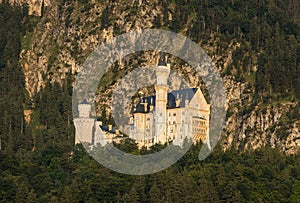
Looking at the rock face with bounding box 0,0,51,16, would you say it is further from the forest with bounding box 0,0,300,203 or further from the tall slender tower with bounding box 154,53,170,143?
the tall slender tower with bounding box 154,53,170,143

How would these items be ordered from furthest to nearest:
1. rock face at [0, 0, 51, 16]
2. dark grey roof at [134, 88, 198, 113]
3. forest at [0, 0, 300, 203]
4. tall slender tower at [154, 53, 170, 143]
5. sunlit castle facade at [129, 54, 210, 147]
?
rock face at [0, 0, 51, 16] → dark grey roof at [134, 88, 198, 113] → tall slender tower at [154, 53, 170, 143] → sunlit castle facade at [129, 54, 210, 147] → forest at [0, 0, 300, 203]

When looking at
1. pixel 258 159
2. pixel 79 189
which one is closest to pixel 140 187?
pixel 79 189

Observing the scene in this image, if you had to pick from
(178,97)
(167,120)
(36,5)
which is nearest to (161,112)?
(167,120)

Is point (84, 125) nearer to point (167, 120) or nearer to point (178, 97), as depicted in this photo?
point (167, 120)

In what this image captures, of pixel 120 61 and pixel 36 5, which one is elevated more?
pixel 36 5

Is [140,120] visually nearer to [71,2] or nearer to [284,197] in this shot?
[284,197]

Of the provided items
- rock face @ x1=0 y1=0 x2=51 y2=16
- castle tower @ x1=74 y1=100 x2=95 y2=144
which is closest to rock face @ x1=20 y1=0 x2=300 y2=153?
rock face @ x1=0 y1=0 x2=51 y2=16
